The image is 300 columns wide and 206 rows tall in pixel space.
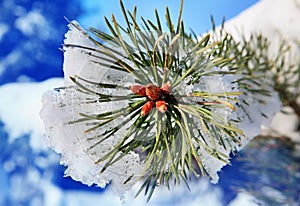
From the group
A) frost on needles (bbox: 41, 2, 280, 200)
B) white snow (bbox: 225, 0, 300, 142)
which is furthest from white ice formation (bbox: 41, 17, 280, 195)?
white snow (bbox: 225, 0, 300, 142)

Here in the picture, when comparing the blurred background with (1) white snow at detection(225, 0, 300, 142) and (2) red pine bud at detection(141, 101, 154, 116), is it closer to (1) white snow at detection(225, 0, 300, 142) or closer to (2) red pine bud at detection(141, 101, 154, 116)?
(2) red pine bud at detection(141, 101, 154, 116)

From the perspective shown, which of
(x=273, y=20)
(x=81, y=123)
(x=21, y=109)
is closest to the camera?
(x=81, y=123)

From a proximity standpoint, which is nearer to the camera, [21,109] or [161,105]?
[161,105]

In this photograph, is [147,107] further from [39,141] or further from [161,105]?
[39,141]

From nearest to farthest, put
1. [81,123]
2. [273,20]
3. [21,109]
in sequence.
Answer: [81,123] → [21,109] → [273,20]

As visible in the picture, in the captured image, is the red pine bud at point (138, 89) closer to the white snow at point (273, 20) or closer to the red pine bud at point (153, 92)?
the red pine bud at point (153, 92)

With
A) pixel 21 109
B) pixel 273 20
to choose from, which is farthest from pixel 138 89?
pixel 273 20
